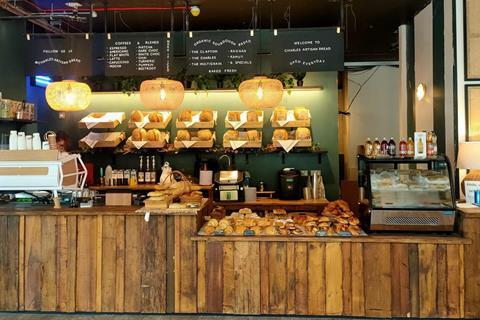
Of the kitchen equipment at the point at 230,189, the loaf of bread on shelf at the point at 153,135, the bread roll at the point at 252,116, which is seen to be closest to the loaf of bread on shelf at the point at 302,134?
the bread roll at the point at 252,116

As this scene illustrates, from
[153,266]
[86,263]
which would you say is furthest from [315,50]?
[86,263]

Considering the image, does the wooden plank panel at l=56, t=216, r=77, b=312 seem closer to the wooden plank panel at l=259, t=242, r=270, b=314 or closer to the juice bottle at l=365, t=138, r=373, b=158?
the wooden plank panel at l=259, t=242, r=270, b=314

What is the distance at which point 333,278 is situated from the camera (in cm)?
354

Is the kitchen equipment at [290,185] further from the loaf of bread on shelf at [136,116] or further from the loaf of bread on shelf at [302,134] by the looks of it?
the loaf of bread on shelf at [136,116]

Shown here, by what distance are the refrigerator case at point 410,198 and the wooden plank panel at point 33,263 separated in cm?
277

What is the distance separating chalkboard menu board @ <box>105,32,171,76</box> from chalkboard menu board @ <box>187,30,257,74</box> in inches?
12.2

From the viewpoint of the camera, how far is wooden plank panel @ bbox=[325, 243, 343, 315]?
354cm

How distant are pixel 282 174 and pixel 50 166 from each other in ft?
10.5

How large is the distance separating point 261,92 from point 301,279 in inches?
79.4

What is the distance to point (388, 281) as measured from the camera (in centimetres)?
351

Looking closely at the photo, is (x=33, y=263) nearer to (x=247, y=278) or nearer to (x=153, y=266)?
(x=153, y=266)

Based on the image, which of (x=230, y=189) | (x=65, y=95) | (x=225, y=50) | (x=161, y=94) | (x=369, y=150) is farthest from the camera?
(x=230, y=189)

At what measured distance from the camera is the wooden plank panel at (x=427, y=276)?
11.4ft

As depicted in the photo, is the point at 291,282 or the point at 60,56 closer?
the point at 291,282
